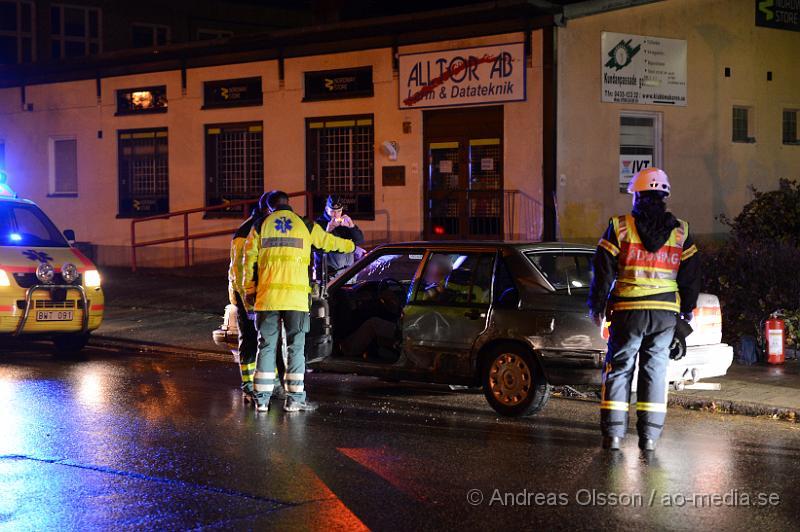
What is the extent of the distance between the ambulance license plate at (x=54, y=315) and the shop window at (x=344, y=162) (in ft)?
28.2

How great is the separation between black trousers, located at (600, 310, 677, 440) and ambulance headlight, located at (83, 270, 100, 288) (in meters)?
7.30

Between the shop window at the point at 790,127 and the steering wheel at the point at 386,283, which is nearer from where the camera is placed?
the steering wheel at the point at 386,283

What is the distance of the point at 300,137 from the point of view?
69.4ft

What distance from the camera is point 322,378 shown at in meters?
11.3

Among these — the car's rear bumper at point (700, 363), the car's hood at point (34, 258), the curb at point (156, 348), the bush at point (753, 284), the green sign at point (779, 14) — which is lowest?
the curb at point (156, 348)

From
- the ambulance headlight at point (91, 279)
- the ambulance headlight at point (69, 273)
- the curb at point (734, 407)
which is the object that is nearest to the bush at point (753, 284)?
the curb at point (734, 407)

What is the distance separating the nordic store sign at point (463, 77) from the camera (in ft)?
60.0

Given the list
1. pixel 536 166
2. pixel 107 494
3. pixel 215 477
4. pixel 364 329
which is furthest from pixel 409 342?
pixel 536 166

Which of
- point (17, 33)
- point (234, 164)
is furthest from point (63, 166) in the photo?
point (17, 33)

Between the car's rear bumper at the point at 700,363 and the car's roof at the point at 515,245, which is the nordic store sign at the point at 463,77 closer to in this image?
the car's roof at the point at 515,245

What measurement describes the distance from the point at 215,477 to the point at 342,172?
47.5ft

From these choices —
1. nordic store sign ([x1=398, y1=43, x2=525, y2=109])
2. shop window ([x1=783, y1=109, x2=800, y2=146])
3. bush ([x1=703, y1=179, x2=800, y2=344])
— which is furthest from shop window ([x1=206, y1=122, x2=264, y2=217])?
bush ([x1=703, y1=179, x2=800, y2=344])

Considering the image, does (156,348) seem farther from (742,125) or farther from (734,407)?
(742,125)

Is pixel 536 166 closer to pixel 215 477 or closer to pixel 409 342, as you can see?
pixel 409 342
